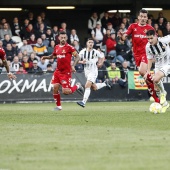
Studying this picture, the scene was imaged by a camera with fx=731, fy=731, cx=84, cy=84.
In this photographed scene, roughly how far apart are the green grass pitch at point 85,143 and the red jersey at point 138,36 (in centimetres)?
334

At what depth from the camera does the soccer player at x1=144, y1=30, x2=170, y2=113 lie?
674 inches

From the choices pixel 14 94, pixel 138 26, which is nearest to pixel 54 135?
pixel 138 26

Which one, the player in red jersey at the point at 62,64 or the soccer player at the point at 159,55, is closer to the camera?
the soccer player at the point at 159,55

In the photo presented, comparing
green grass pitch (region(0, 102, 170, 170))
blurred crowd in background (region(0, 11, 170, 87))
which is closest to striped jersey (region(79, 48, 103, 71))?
blurred crowd in background (region(0, 11, 170, 87))

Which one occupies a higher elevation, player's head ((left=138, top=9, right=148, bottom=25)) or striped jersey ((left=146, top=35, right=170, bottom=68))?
player's head ((left=138, top=9, right=148, bottom=25))

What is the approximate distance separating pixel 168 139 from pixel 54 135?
1.92 m

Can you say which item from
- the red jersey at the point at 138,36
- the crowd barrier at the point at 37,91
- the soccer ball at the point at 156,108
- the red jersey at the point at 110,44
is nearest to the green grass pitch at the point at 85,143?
the soccer ball at the point at 156,108

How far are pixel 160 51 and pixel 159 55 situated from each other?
0.15m

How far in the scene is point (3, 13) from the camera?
36.4 metres

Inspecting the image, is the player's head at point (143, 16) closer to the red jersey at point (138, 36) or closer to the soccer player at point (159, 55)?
the red jersey at point (138, 36)

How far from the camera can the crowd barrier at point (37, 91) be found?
83.9 ft

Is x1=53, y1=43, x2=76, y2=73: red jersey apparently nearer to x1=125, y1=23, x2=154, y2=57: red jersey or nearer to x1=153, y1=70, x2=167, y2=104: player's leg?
x1=125, y1=23, x2=154, y2=57: red jersey

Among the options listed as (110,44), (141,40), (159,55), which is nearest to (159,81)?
(159,55)

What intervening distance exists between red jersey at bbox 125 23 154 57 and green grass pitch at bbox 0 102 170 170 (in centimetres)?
334
